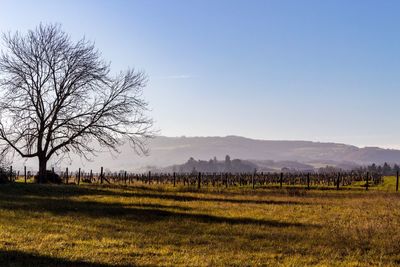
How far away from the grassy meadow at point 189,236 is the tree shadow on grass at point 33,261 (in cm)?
2

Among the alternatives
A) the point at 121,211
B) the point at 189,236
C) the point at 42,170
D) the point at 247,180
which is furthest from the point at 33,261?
the point at 247,180

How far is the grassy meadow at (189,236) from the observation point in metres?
10.4

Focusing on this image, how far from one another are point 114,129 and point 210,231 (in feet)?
92.8

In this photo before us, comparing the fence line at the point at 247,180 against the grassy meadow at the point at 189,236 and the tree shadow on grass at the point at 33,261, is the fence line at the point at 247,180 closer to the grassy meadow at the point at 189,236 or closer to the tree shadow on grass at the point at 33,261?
the grassy meadow at the point at 189,236

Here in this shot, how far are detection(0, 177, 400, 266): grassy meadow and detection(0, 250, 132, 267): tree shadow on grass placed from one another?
2 cm

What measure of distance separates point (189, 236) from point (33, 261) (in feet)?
16.1

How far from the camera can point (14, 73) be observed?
40156mm

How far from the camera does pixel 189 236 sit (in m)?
13.6

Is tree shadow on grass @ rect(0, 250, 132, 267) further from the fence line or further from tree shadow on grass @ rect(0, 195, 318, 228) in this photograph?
the fence line

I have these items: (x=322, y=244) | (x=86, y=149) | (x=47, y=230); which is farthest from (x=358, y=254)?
(x=86, y=149)

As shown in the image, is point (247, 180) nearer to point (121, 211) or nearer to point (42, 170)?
point (42, 170)

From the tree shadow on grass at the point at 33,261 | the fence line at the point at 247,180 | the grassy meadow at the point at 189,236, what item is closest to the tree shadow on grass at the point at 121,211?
the grassy meadow at the point at 189,236

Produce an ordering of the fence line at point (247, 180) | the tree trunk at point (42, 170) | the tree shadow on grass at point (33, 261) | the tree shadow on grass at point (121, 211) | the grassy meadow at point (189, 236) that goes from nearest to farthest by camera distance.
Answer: the tree shadow on grass at point (33, 261), the grassy meadow at point (189, 236), the tree shadow on grass at point (121, 211), the tree trunk at point (42, 170), the fence line at point (247, 180)

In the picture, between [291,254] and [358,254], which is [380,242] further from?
[291,254]
